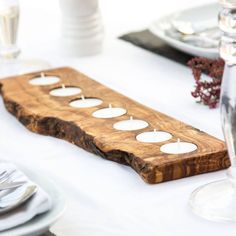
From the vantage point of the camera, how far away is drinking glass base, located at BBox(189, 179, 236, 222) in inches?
38.7

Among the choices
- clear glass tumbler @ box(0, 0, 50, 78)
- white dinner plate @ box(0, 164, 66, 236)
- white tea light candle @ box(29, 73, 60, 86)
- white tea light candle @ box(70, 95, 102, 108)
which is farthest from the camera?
clear glass tumbler @ box(0, 0, 50, 78)

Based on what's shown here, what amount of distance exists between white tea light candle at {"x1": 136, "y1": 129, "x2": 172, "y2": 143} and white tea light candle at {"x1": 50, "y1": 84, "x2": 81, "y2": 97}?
0.26m

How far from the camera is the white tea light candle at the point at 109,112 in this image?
1.29 meters

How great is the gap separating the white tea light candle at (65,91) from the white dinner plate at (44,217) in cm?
46

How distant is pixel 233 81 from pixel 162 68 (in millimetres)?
705

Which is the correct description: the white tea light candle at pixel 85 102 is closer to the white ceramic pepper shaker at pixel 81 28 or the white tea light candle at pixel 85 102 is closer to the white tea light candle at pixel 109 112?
the white tea light candle at pixel 109 112

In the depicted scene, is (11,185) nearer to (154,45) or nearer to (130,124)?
(130,124)

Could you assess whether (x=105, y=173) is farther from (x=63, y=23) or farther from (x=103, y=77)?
(x=63, y=23)

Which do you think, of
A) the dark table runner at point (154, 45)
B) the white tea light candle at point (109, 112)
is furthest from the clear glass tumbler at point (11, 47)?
the white tea light candle at point (109, 112)

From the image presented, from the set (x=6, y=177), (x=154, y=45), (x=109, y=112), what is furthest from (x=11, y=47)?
(x=6, y=177)

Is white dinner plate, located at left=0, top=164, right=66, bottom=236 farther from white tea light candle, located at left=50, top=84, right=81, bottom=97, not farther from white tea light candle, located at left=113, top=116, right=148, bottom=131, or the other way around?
white tea light candle, located at left=50, top=84, right=81, bottom=97

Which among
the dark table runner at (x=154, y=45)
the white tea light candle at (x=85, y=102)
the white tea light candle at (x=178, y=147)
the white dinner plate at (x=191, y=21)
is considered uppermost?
the white dinner plate at (x=191, y=21)

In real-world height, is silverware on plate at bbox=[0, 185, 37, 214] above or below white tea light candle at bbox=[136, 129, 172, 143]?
above

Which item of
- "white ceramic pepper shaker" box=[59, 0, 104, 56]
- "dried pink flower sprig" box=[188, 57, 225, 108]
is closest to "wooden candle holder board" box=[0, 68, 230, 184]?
"dried pink flower sprig" box=[188, 57, 225, 108]
